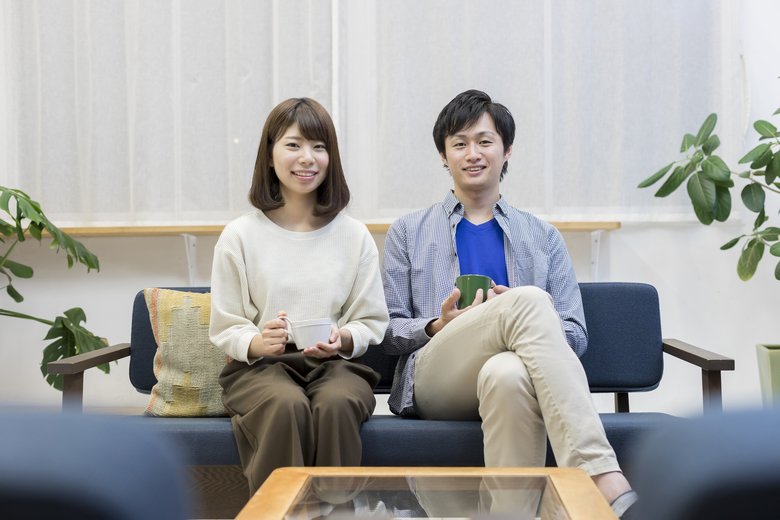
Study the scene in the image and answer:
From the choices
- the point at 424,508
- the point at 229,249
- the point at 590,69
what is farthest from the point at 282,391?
the point at 590,69

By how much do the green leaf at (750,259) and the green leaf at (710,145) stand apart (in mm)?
356

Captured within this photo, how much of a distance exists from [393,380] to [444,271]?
34cm

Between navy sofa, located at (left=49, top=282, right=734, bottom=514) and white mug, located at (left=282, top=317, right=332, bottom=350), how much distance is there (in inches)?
10.8

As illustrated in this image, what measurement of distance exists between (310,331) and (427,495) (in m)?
0.73

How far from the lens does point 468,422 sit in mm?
2035

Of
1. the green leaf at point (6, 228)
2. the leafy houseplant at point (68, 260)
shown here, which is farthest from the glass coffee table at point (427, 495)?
the green leaf at point (6, 228)

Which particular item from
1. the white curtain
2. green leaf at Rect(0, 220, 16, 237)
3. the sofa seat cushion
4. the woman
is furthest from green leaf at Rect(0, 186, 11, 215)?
the sofa seat cushion

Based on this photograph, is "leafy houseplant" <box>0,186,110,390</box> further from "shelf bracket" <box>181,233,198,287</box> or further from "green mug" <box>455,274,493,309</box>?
"green mug" <box>455,274,493,309</box>

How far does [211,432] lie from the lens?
201 cm

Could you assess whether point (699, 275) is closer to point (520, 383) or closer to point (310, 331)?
point (520, 383)

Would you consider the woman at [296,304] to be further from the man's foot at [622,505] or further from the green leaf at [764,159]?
the green leaf at [764,159]

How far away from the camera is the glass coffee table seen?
1.13m

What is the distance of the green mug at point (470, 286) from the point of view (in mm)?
1991

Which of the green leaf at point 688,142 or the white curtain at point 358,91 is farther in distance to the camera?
the white curtain at point 358,91
